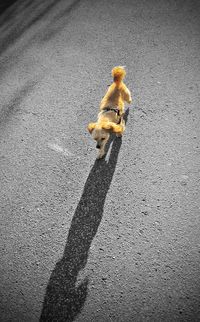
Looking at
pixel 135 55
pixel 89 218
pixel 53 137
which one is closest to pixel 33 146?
pixel 53 137

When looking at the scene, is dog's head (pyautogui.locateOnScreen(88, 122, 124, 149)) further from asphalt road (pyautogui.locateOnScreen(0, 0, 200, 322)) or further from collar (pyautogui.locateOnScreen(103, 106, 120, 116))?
asphalt road (pyautogui.locateOnScreen(0, 0, 200, 322))

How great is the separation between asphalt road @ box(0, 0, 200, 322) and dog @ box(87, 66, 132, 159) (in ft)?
1.57

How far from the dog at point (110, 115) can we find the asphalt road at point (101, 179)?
18.9 inches

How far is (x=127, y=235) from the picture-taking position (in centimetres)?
284

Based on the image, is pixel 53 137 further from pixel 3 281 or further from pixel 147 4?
pixel 147 4

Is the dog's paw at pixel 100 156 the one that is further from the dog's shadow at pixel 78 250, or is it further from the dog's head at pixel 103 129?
the dog's head at pixel 103 129

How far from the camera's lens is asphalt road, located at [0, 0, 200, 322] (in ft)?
8.41

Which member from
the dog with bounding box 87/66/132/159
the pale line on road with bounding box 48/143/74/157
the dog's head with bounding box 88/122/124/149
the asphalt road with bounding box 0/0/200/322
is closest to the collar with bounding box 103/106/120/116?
the dog with bounding box 87/66/132/159

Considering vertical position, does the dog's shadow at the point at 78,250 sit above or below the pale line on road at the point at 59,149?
below

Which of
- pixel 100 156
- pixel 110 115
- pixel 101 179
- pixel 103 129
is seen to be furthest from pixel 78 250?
pixel 110 115

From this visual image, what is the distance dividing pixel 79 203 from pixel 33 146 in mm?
1281

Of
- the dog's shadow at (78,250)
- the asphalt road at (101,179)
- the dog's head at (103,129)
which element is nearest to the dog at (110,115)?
the dog's head at (103,129)

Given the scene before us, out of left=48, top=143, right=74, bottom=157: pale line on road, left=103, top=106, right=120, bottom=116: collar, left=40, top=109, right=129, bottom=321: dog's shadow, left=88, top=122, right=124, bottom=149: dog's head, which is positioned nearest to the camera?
left=40, top=109, right=129, bottom=321: dog's shadow

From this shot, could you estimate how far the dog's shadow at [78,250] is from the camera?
2512 millimetres
